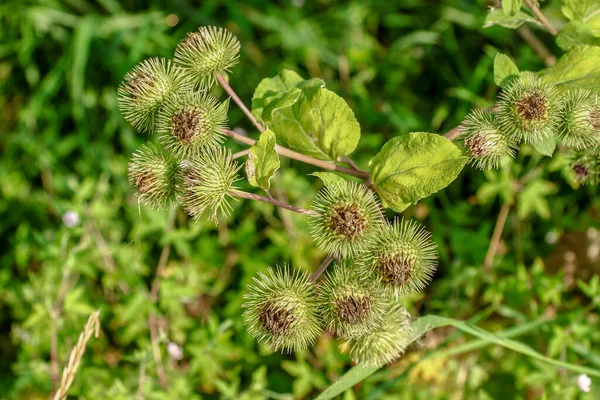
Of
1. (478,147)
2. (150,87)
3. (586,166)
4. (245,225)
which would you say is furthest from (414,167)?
(245,225)

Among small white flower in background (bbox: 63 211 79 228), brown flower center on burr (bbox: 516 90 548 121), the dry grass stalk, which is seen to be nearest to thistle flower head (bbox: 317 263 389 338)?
brown flower center on burr (bbox: 516 90 548 121)

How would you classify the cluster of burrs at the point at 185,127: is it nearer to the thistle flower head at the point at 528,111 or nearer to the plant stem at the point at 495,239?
the thistle flower head at the point at 528,111

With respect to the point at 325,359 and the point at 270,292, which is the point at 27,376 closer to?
the point at 325,359

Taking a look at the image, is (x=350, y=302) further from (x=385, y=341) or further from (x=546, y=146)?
(x=546, y=146)

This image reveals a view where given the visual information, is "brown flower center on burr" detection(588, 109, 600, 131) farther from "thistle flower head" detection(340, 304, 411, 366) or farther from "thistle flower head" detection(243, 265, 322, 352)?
"thistle flower head" detection(243, 265, 322, 352)

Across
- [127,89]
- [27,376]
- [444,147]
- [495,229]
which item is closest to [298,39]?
[495,229]
